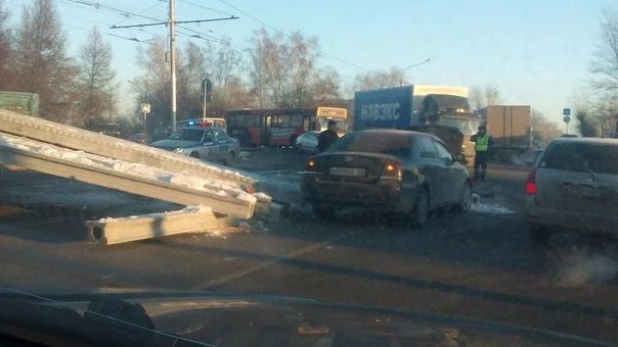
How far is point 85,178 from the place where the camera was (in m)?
10.1

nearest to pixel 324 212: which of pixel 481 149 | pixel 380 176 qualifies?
pixel 380 176

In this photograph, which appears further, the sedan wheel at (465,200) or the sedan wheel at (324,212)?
the sedan wheel at (465,200)

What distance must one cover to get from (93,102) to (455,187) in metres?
27.7

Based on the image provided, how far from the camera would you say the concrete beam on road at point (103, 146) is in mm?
11594

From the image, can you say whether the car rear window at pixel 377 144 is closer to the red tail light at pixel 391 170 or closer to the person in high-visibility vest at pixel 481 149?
the red tail light at pixel 391 170

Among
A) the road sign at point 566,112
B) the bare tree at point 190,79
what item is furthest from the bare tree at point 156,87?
the road sign at point 566,112

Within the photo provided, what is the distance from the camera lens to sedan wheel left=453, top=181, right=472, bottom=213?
1354 centimetres

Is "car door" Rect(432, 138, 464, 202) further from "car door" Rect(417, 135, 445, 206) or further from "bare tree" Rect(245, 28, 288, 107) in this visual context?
"bare tree" Rect(245, 28, 288, 107)

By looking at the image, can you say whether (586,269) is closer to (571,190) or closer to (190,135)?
(571,190)

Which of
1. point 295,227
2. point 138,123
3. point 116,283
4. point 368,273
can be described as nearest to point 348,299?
point 368,273

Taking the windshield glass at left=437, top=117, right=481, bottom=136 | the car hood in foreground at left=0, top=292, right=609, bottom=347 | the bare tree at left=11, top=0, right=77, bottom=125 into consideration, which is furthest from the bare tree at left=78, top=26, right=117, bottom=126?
the car hood in foreground at left=0, top=292, right=609, bottom=347

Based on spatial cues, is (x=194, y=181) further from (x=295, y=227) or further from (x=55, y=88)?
(x=55, y=88)

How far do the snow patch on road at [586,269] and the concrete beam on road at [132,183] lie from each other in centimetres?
429

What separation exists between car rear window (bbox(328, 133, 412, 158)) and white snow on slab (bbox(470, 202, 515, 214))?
3134 mm
